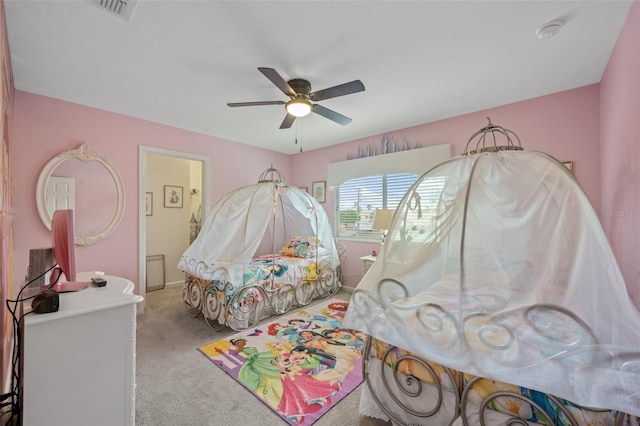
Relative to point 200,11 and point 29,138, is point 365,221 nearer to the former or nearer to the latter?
point 200,11

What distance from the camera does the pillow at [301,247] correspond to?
13.6 ft

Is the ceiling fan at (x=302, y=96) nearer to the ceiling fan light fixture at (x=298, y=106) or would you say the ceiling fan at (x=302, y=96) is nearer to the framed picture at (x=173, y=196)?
the ceiling fan light fixture at (x=298, y=106)

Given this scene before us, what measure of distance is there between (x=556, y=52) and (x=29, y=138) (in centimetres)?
503

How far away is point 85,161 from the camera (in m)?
3.06

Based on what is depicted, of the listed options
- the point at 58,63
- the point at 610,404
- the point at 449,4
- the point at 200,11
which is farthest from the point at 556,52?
the point at 58,63

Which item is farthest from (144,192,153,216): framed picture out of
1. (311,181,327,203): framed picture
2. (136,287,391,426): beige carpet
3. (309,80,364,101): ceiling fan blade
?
(309,80,364,101): ceiling fan blade

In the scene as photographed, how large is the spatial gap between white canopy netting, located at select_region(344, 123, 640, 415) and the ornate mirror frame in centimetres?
328

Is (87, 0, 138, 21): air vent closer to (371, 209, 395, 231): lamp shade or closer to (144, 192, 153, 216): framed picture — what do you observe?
(371, 209, 395, 231): lamp shade

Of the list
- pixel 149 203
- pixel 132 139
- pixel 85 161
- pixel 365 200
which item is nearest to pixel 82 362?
pixel 85 161

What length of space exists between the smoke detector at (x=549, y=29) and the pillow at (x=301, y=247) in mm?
3184

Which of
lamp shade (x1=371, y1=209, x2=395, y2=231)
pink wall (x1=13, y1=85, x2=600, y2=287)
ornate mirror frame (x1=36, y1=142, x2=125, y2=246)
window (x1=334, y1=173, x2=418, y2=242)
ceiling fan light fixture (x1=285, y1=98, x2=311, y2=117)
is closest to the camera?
ceiling fan light fixture (x1=285, y1=98, x2=311, y2=117)

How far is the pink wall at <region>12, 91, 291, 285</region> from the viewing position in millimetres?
2680

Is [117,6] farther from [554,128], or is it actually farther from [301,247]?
[554,128]

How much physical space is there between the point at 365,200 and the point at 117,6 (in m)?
3.62
